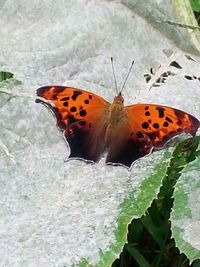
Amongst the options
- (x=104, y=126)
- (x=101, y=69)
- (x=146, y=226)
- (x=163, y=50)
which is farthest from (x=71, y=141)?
(x=146, y=226)

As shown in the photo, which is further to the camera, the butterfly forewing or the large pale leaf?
the butterfly forewing

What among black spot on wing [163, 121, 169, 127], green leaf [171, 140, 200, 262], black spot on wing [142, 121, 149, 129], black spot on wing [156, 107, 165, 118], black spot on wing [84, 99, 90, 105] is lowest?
green leaf [171, 140, 200, 262]

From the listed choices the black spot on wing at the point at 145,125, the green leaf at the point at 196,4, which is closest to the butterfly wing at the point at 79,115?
the black spot on wing at the point at 145,125

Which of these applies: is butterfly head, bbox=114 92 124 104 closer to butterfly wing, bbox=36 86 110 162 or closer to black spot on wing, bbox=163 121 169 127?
butterfly wing, bbox=36 86 110 162

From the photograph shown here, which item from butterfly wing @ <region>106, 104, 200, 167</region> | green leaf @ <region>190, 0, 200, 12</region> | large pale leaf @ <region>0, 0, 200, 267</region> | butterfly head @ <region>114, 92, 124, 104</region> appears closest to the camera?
large pale leaf @ <region>0, 0, 200, 267</region>

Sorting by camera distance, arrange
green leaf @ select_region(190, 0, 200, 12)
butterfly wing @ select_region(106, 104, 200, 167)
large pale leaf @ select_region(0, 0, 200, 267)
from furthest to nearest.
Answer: green leaf @ select_region(190, 0, 200, 12) → butterfly wing @ select_region(106, 104, 200, 167) → large pale leaf @ select_region(0, 0, 200, 267)

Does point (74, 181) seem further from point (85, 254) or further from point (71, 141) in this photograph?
point (85, 254)

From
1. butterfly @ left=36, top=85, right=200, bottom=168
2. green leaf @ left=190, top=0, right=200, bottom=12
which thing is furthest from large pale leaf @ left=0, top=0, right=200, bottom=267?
green leaf @ left=190, top=0, right=200, bottom=12

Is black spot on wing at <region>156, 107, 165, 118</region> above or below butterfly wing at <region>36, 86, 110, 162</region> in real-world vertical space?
above

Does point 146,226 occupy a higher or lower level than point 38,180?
lower
